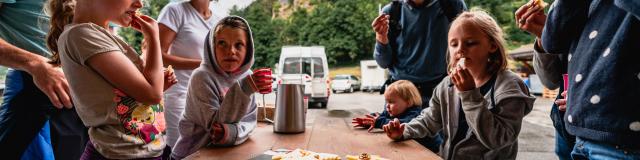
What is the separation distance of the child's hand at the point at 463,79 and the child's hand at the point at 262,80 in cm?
60

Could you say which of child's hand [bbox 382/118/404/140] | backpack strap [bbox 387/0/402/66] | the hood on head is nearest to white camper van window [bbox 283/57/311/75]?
backpack strap [bbox 387/0/402/66]

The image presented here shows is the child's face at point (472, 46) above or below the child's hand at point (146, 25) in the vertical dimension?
below

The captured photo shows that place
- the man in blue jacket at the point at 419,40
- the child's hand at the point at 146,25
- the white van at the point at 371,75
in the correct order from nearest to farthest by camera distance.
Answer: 1. the child's hand at the point at 146,25
2. the man in blue jacket at the point at 419,40
3. the white van at the point at 371,75

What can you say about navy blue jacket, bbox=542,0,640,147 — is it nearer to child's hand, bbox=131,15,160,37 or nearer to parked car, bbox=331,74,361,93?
child's hand, bbox=131,15,160,37

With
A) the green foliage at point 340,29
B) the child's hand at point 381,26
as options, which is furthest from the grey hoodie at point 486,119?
the green foliage at point 340,29

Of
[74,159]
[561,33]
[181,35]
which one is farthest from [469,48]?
[74,159]

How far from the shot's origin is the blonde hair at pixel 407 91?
5.92 ft

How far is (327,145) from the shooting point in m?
1.23

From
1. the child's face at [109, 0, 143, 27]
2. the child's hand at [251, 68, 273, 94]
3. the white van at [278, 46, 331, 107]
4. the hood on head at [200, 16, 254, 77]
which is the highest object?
the child's face at [109, 0, 143, 27]

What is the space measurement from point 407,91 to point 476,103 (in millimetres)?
656

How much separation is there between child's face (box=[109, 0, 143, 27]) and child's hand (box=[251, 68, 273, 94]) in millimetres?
405

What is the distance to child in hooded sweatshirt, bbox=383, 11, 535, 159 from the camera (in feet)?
3.83

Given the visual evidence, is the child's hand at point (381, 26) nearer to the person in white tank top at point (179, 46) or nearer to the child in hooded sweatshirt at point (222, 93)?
the child in hooded sweatshirt at point (222, 93)

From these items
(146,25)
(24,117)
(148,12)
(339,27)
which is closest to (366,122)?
(146,25)
